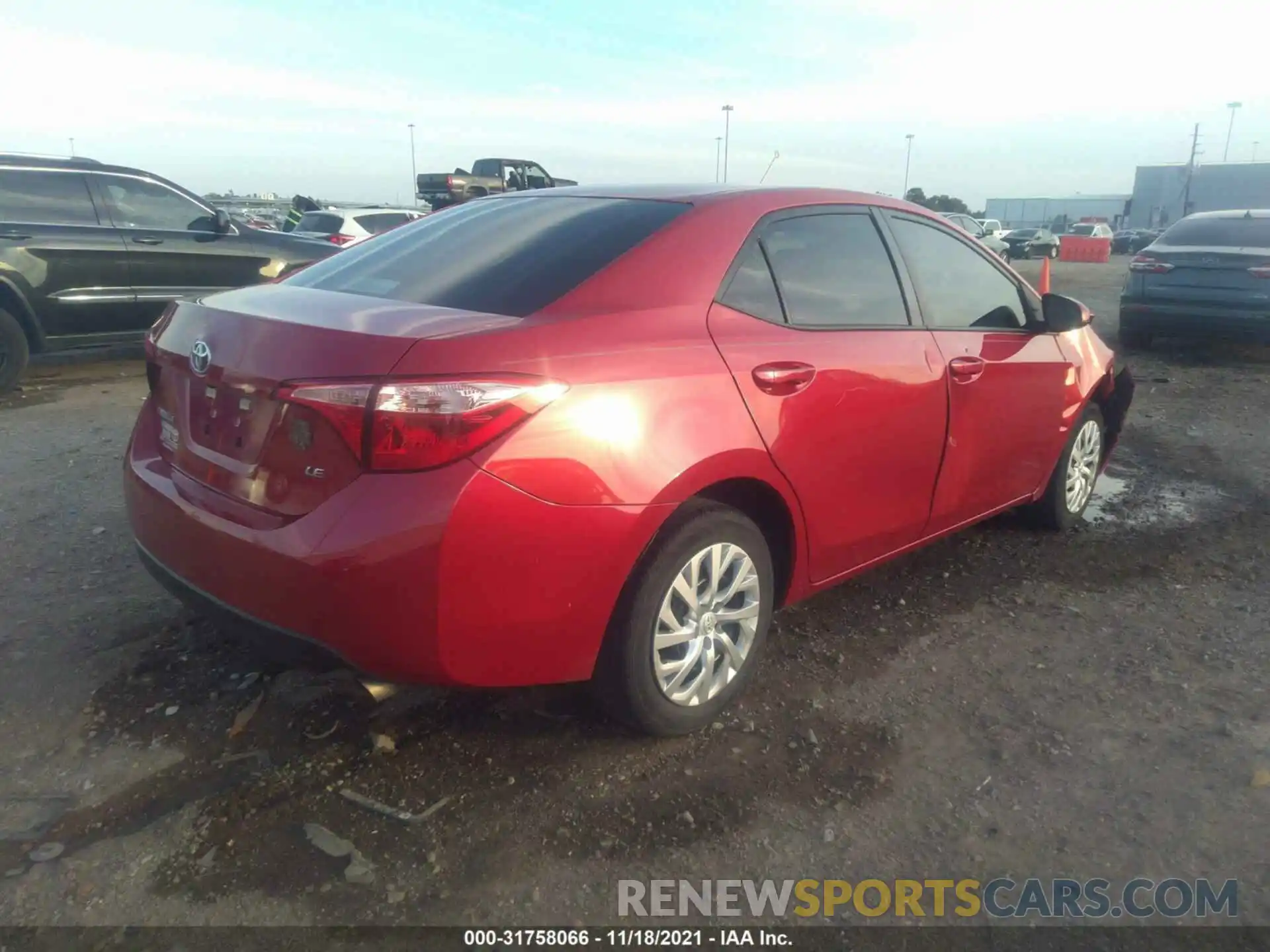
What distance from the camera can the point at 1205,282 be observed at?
9328 mm

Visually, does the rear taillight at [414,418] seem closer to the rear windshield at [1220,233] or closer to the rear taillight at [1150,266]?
the rear taillight at [1150,266]

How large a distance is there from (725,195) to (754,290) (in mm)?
371

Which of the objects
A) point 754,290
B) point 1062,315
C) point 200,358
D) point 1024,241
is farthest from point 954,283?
point 1024,241

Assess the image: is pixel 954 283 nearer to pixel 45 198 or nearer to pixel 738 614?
pixel 738 614

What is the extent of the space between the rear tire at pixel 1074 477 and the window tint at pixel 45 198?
767 centimetres

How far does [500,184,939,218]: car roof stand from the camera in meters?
3.09

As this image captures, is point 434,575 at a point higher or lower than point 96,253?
lower

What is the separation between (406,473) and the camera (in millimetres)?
2197

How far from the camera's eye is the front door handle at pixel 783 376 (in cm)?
281

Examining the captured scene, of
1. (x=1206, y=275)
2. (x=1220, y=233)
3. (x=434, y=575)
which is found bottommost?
(x=434, y=575)

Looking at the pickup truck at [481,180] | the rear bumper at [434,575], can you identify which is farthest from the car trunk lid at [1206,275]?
the pickup truck at [481,180]

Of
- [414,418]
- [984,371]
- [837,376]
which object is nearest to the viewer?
[414,418]

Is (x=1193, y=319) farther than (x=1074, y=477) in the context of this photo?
Yes

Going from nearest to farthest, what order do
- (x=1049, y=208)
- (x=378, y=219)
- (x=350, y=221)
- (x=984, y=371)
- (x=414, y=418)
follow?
Result: (x=414, y=418) → (x=984, y=371) → (x=350, y=221) → (x=378, y=219) → (x=1049, y=208)
